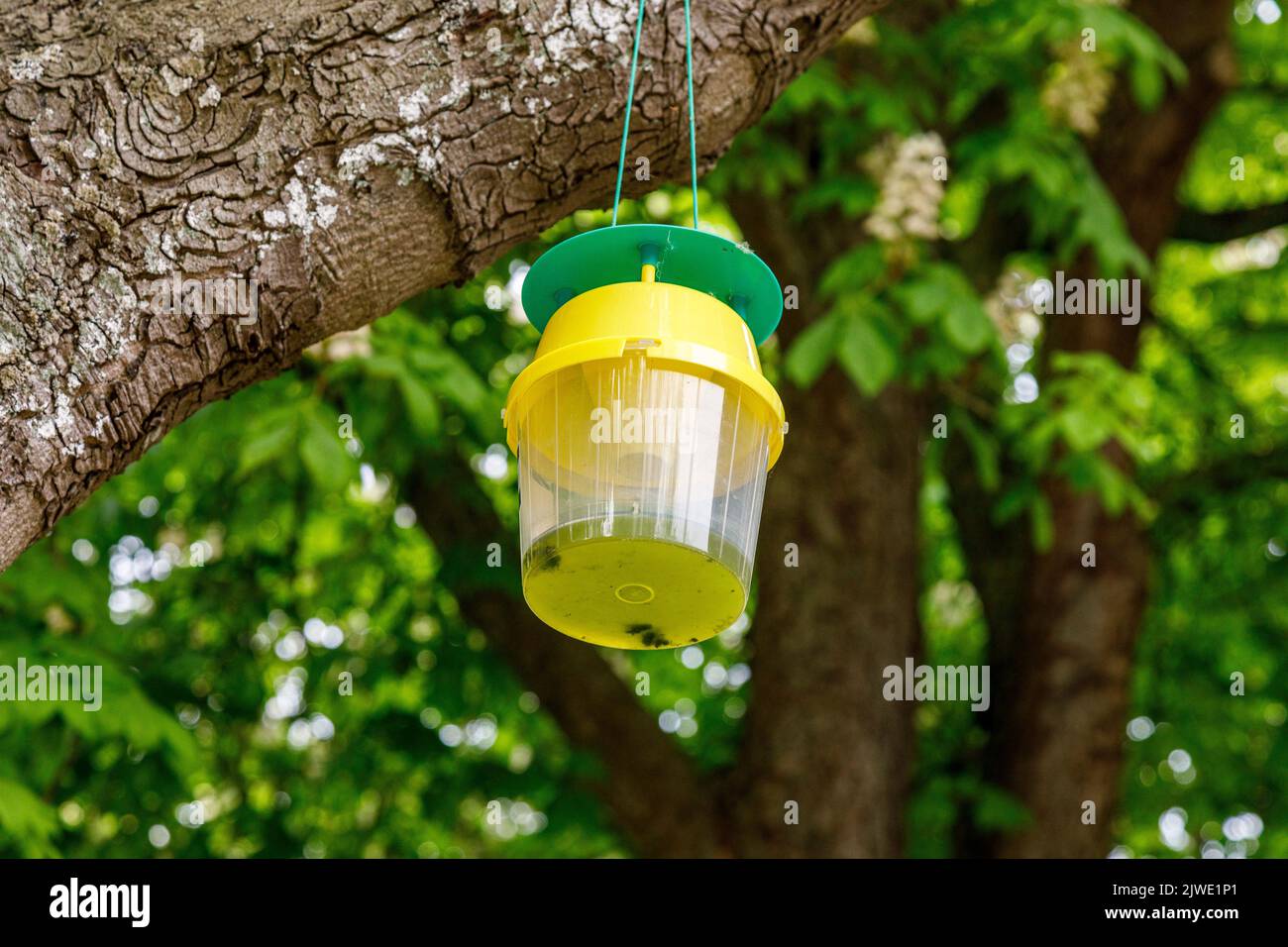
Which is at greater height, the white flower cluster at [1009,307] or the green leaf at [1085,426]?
the white flower cluster at [1009,307]

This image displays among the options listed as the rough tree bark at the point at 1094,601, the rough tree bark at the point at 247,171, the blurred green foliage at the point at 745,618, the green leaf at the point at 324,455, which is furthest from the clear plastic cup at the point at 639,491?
the rough tree bark at the point at 1094,601

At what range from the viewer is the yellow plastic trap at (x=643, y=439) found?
1648 mm

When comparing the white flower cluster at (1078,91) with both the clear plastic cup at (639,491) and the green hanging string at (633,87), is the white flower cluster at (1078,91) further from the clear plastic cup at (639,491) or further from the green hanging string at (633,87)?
the clear plastic cup at (639,491)

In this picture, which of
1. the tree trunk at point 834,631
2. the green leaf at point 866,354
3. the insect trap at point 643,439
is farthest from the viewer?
the tree trunk at point 834,631

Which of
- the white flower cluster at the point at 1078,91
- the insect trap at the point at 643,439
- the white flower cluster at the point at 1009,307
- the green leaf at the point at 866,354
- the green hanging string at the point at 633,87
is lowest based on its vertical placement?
the insect trap at the point at 643,439

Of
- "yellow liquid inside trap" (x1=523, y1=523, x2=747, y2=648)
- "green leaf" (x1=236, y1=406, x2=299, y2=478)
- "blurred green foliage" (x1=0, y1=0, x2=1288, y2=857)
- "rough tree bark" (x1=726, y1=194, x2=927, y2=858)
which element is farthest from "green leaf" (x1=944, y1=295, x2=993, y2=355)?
"yellow liquid inside trap" (x1=523, y1=523, x2=747, y2=648)

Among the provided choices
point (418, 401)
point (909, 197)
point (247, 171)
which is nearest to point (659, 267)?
point (247, 171)

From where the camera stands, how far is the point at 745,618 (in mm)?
6000

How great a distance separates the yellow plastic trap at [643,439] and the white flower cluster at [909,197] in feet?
6.74

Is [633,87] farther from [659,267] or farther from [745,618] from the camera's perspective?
[745,618]

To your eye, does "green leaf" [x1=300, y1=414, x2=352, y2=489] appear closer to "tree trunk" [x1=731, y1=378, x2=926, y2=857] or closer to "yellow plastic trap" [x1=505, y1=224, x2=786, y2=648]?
"yellow plastic trap" [x1=505, y1=224, x2=786, y2=648]

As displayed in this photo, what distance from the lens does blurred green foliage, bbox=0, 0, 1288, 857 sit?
11.7 feet

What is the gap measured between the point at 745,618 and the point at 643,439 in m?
4.40
